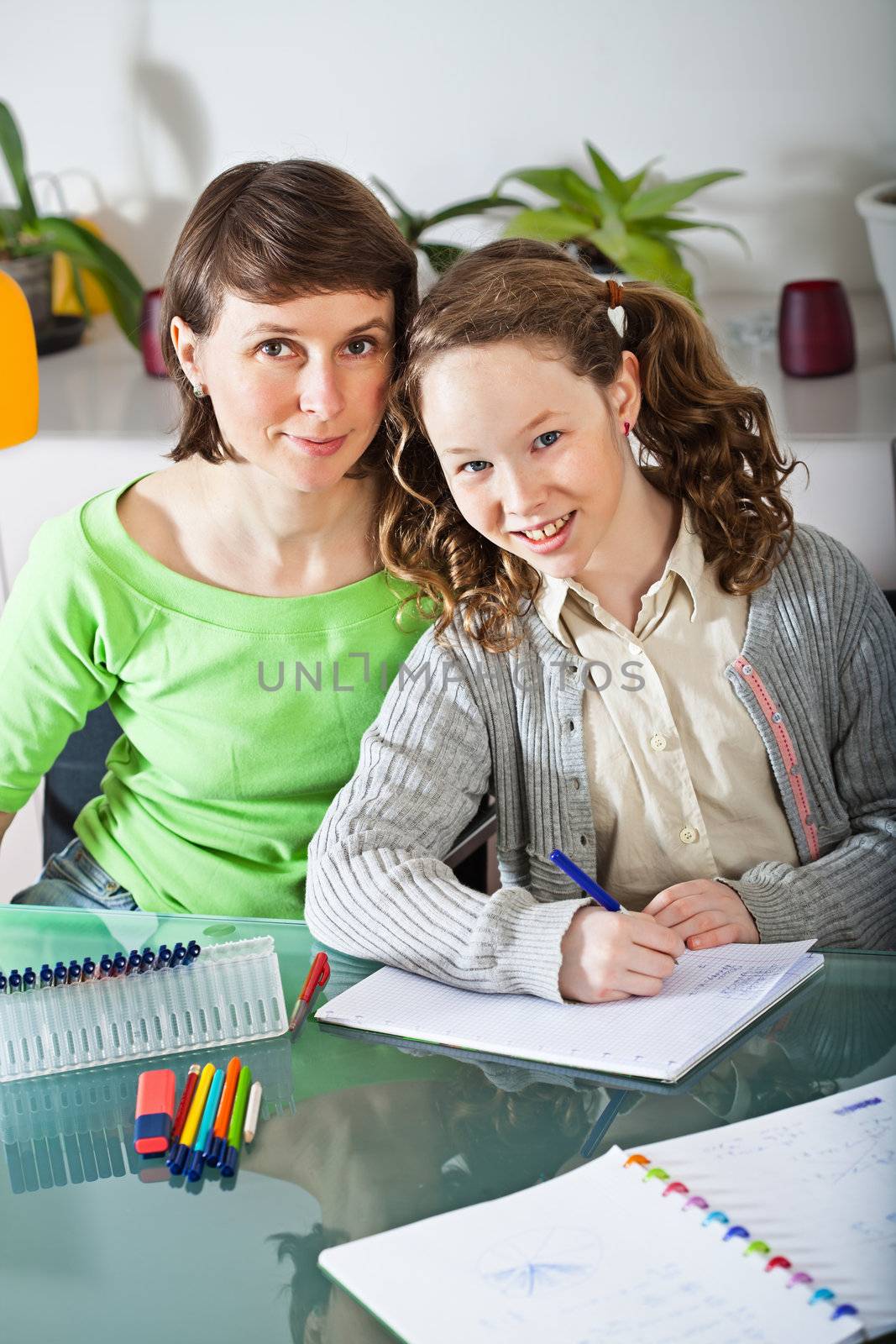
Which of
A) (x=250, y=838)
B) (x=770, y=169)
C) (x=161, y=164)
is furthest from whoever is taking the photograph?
(x=161, y=164)

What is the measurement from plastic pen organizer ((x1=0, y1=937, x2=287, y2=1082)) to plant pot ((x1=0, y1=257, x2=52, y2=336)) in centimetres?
158

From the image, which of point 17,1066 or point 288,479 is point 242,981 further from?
point 288,479

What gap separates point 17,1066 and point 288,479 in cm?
52

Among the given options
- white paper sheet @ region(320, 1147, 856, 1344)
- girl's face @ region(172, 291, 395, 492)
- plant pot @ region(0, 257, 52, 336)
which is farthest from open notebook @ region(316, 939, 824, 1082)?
plant pot @ region(0, 257, 52, 336)

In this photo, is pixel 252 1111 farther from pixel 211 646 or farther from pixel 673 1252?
pixel 211 646

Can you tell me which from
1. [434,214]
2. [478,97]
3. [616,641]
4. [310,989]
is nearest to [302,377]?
[616,641]

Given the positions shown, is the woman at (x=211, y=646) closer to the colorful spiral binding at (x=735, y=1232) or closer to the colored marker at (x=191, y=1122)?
the colored marker at (x=191, y=1122)

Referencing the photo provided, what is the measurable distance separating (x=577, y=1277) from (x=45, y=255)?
6.80 ft

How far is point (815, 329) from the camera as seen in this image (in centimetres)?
208

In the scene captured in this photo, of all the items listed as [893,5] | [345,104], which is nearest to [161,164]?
[345,104]

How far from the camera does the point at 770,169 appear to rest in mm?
2248

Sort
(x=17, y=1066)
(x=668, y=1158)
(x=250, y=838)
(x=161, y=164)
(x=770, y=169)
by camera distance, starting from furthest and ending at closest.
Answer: (x=161, y=164) < (x=770, y=169) < (x=250, y=838) < (x=17, y=1066) < (x=668, y=1158)

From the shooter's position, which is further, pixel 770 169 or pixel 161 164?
pixel 161 164

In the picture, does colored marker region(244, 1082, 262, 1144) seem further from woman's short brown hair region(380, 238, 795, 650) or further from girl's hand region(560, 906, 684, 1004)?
woman's short brown hair region(380, 238, 795, 650)
